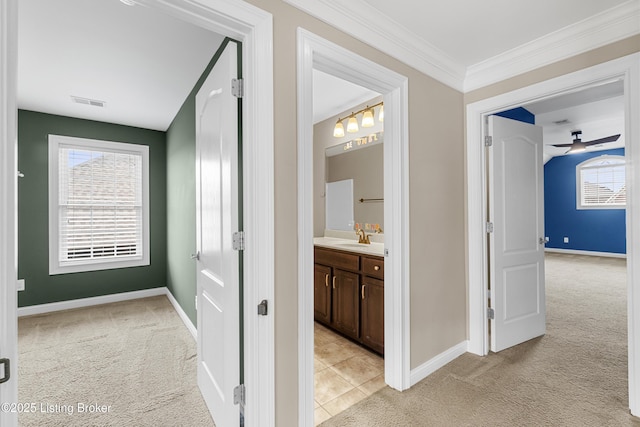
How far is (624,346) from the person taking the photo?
8.94 ft

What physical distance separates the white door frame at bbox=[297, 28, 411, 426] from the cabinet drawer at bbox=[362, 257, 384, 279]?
252 millimetres

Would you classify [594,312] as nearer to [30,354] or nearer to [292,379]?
[292,379]

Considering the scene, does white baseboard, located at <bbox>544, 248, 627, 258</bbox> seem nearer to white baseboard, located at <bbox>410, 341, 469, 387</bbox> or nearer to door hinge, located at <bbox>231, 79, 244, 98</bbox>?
white baseboard, located at <bbox>410, 341, 469, 387</bbox>

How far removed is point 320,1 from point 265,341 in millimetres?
1833

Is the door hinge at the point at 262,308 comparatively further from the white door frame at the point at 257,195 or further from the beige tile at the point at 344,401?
the beige tile at the point at 344,401

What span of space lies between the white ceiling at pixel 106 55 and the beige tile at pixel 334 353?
277cm

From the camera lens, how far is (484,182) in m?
2.57

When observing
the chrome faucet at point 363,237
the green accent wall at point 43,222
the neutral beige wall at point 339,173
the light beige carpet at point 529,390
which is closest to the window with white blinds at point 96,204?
the green accent wall at point 43,222

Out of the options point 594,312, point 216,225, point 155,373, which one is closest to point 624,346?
point 594,312

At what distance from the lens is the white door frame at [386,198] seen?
59.9 inches

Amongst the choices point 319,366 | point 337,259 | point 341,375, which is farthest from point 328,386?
point 337,259

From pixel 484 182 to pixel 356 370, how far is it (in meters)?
1.97

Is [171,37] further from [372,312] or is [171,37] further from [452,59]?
[372,312]

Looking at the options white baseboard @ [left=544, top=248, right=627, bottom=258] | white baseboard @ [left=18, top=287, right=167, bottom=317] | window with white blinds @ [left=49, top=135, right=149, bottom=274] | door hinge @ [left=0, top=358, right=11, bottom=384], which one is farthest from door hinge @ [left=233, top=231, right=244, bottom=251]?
white baseboard @ [left=544, top=248, right=627, bottom=258]
